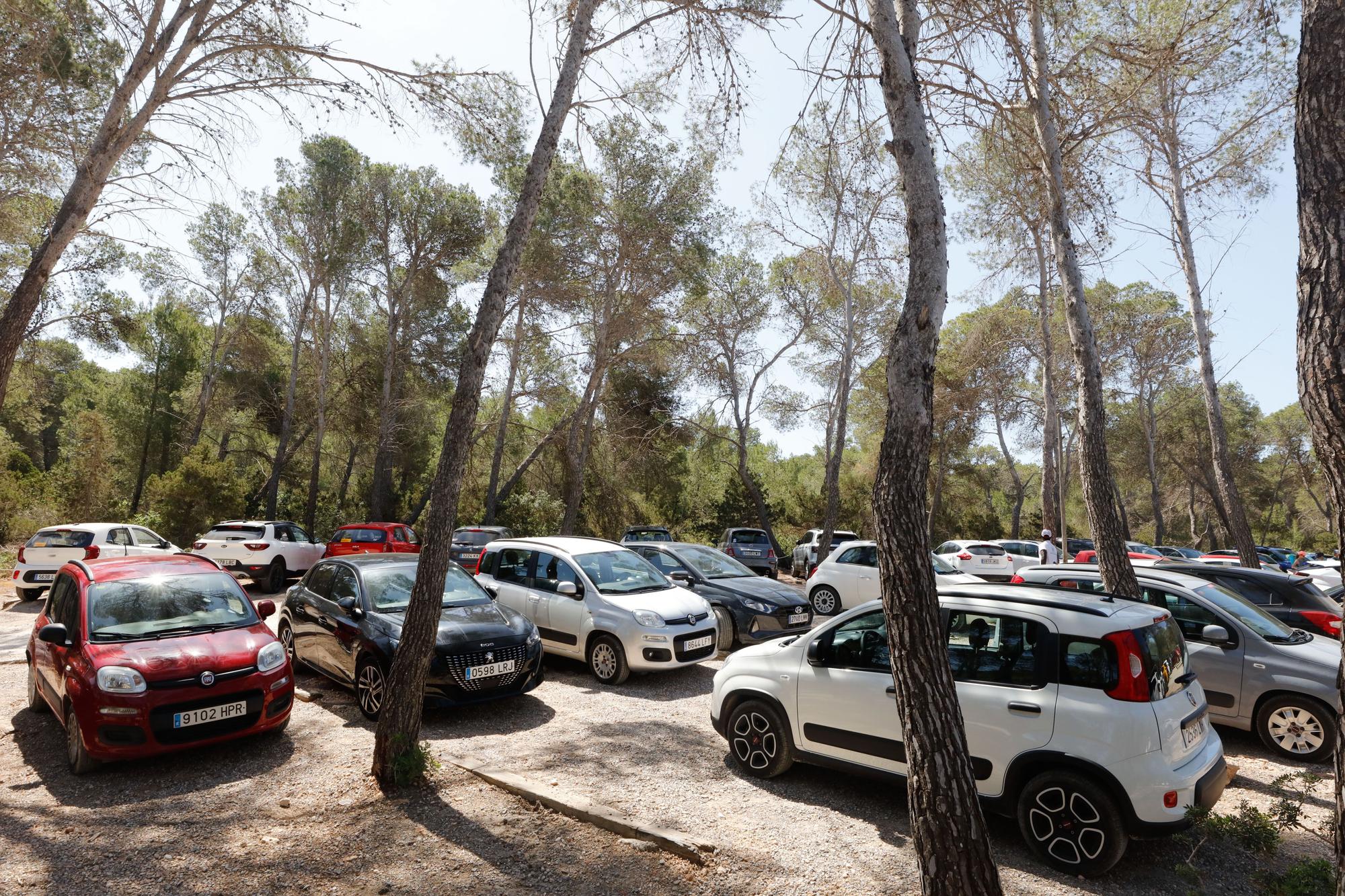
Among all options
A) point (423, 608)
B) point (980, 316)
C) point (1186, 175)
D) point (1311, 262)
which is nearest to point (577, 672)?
point (423, 608)

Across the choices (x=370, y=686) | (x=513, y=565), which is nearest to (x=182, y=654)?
(x=370, y=686)

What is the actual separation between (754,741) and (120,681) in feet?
14.6

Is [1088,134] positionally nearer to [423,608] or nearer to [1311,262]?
[1311,262]

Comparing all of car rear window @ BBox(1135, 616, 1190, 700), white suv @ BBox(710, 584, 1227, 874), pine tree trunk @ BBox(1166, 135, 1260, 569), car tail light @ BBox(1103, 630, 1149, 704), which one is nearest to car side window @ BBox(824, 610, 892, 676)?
white suv @ BBox(710, 584, 1227, 874)

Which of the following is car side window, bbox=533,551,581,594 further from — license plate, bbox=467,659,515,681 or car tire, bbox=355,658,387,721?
car tire, bbox=355,658,387,721

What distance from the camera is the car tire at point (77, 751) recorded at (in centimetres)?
509

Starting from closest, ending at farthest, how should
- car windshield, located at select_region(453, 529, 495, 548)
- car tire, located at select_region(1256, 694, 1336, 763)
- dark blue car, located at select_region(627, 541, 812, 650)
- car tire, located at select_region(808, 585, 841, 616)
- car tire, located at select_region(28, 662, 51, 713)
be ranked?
1. car tire, located at select_region(1256, 694, 1336, 763)
2. car tire, located at select_region(28, 662, 51, 713)
3. dark blue car, located at select_region(627, 541, 812, 650)
4. car tire, located at select_region(808, 585, 841, 616)
5. car windshield, located at select_region(453, 529, 495, 548)

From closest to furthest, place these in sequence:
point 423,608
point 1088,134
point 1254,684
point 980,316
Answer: point 423,608
point 1254,684
point 1088,134
point 980,316

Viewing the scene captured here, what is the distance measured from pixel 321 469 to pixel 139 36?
28.6m

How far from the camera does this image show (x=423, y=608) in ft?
16.5

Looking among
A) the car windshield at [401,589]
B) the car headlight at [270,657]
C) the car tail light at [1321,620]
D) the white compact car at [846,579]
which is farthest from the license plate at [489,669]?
the car tail light at [1321,620]

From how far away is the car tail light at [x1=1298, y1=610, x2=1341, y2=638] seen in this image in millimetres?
7836

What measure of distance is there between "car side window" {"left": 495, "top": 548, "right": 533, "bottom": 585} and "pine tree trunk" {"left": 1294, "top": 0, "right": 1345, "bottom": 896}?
814 centimetres

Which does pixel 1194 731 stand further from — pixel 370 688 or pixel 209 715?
pixel 209 715
